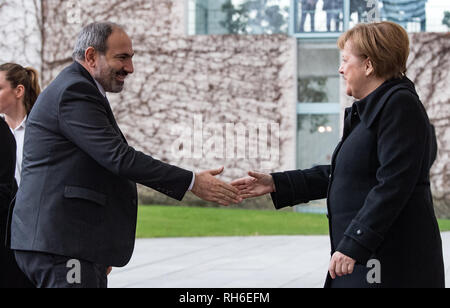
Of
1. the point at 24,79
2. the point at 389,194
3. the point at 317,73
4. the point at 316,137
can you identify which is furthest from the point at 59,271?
the point at 317,73

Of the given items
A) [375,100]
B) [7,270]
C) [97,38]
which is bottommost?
[7,270]

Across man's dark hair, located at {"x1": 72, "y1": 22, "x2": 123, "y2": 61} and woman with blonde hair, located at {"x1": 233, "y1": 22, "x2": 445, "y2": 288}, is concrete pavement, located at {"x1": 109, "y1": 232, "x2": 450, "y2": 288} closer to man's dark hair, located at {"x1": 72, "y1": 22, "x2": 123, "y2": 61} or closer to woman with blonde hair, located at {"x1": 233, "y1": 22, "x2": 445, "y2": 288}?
man's dark hair, located at {"x1": 72, "y1": 22, "x2": 123, "y2": 61}

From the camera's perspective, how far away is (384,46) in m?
3.01

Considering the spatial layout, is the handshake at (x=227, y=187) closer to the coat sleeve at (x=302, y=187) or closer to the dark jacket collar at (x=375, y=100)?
the coat sleeve at (x=302, y=187)

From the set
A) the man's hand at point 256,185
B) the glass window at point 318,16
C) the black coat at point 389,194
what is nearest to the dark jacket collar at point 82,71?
the man's hand at point 256,185

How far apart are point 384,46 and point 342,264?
859mm

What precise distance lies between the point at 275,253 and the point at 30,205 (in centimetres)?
735

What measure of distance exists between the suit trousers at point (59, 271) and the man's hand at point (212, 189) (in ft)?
2.03

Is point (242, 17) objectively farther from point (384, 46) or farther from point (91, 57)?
point (384, 46)

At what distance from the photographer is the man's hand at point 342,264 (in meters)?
2.95

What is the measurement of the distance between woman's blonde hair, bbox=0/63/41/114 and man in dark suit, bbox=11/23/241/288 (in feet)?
4.04

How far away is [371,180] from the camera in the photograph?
9.87ft

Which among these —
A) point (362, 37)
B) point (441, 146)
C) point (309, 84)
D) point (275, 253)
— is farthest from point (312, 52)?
point (362, 37)
